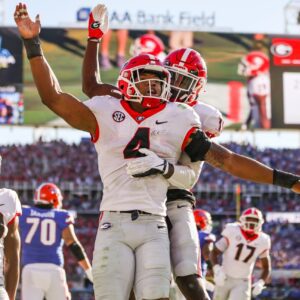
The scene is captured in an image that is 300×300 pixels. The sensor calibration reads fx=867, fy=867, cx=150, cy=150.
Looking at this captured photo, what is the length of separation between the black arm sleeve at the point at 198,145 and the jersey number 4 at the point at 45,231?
15.4 feet

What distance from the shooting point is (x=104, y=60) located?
98.9 feet

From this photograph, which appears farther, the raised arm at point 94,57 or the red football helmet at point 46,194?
the red football helmet at point 46,194

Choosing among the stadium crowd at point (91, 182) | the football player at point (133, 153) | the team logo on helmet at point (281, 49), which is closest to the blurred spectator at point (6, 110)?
the stadium crowd at point (91, 182)

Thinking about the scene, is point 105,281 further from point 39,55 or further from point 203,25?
point 203,25

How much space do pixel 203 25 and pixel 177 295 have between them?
2534 cm

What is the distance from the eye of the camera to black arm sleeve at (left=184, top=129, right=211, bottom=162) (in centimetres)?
464

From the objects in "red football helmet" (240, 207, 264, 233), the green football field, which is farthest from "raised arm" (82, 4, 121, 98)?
the green football field

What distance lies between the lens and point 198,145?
4.65m

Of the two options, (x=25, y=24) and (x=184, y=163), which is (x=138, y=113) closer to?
(x=184, y=163)

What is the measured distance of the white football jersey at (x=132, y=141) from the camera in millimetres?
4520

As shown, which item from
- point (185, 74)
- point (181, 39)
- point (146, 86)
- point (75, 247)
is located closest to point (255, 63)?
point (181, 39)

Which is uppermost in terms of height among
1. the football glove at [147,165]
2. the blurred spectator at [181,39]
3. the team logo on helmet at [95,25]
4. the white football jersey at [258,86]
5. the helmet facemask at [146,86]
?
the blurred spectator at [181,39]

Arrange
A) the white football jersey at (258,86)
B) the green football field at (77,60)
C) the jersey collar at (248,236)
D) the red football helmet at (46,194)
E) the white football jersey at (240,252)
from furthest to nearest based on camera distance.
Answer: the white football jersey at (258,86) < the green football field at (77,60) < the jersey collar at (248,236) < the white football jersey at (240,252) < the red football helmet at (46,194)

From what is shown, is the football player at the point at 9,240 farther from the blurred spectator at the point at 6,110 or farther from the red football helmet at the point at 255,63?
the red football helmet at the point at 255,63
